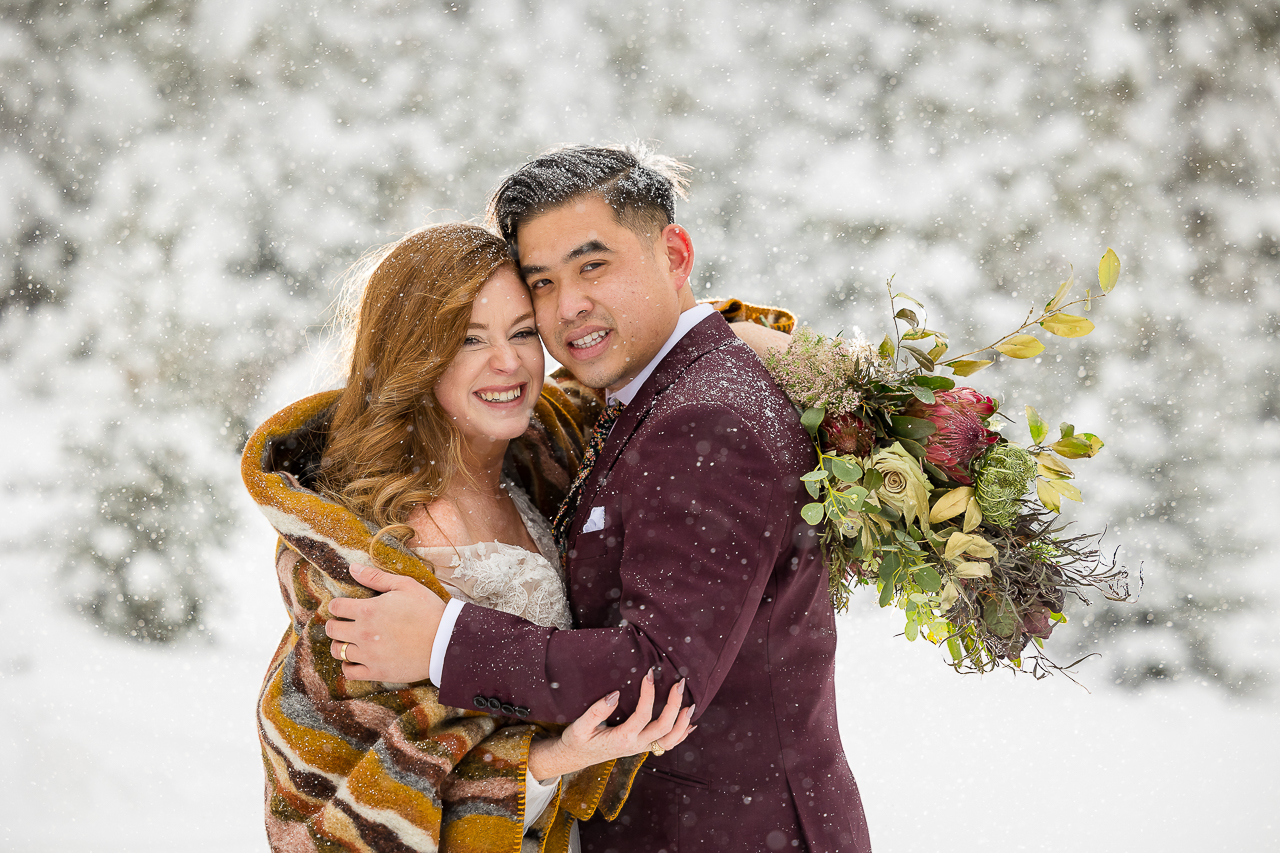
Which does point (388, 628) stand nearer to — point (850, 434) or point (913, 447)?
point (850, 434)

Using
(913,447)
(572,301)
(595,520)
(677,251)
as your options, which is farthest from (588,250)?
(913,447)

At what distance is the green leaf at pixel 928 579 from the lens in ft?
5.80

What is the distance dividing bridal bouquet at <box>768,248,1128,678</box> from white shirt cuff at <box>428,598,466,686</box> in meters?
0.70

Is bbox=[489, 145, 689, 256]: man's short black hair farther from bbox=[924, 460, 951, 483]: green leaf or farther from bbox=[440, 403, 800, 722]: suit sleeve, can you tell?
bbox=[924, 460, 951, 483]: green leaf

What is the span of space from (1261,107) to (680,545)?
5038 millimetres

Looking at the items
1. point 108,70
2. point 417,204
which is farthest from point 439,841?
point 108,70

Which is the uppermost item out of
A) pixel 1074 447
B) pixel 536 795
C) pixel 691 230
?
pixel 691 230

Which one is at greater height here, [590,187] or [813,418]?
[590,187]

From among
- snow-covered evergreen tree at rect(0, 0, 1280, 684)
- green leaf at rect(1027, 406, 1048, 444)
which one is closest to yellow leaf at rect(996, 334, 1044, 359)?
green leaf at rect(1027, 406, 1048, 444)

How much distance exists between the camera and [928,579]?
1771mm

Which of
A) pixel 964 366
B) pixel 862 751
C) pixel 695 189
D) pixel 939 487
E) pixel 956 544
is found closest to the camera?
pixel 956 544

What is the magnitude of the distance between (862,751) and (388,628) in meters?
4.47

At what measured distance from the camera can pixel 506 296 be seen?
2121 millimetres

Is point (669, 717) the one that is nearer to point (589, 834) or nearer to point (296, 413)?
point (589, 834)
